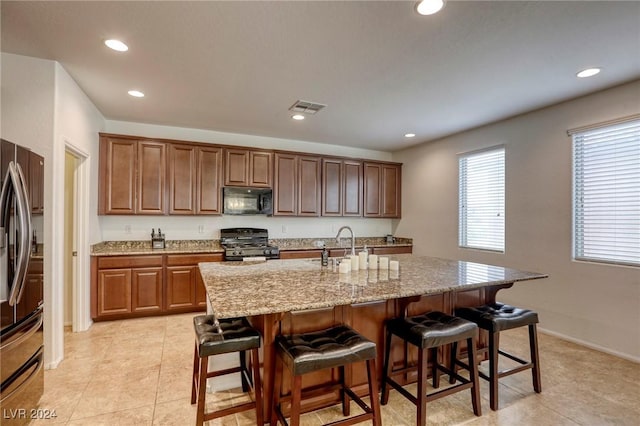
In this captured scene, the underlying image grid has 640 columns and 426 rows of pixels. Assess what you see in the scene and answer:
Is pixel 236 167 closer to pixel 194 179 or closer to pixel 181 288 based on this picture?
pixel 194 179

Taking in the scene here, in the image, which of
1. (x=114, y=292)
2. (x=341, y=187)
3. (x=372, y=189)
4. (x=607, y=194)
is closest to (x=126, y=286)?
(x=114, y=292)

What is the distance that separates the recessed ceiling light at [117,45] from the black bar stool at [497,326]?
3301 mm

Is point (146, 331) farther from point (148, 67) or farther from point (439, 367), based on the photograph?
point (439, 367)

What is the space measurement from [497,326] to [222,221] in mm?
3908

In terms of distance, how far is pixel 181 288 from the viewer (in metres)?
4.10

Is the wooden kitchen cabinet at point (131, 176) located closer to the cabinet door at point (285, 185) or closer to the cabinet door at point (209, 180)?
the cabinet door at point (209, 180)

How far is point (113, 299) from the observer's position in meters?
3.79

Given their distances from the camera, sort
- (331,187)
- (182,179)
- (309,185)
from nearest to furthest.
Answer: (182,179), (309,185), (331,187)

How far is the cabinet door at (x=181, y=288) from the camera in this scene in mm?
4043

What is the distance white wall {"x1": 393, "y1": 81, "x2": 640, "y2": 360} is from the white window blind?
9 cm

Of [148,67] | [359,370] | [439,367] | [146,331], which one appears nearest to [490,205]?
[439,367]

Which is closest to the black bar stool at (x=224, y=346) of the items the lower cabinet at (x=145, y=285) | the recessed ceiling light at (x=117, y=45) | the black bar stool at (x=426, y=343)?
the black bar stool at (x=426, y=343)

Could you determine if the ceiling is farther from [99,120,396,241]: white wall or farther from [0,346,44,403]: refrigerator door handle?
[0,346,44,403]: refrigerator door handle

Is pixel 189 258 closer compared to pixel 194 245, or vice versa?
pixel 189 258
